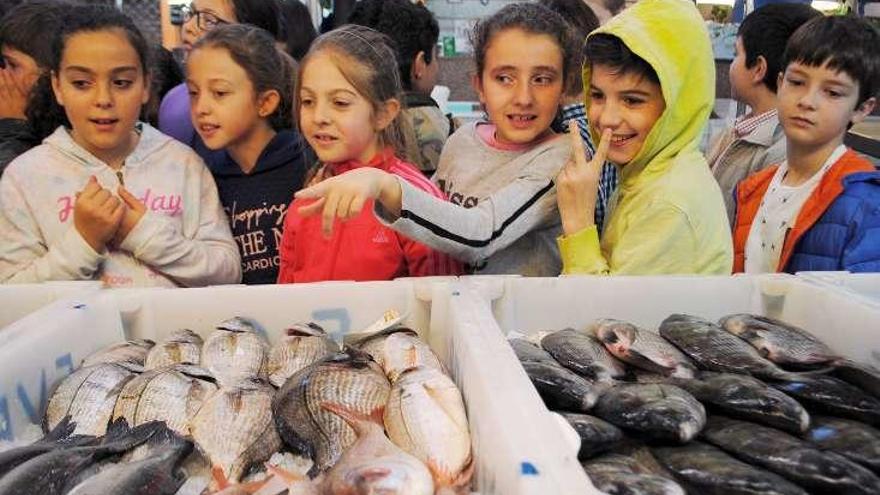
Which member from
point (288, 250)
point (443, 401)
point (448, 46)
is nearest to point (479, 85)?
point (288, 250)

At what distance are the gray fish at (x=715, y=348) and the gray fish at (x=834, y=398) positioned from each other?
0.18 feet

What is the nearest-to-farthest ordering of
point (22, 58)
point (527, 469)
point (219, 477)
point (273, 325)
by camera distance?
point (527, 469)
point (219, 477)
point (273, 325)
point (22, 58)

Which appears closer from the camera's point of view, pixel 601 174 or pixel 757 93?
pixel 601 174

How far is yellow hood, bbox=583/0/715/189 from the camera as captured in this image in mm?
2240

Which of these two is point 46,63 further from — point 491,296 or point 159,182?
point 491,296

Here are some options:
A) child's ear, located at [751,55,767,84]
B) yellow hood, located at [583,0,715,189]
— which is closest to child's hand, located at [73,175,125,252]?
yellow hood, located at [583,0,715,189]

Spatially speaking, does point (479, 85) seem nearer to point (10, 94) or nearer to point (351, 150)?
point (351, 150)

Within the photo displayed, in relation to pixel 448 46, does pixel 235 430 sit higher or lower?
lower

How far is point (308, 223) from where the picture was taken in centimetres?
256

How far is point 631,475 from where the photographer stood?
1.17 m

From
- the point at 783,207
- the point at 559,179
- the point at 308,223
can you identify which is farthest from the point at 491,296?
the point at 783,207

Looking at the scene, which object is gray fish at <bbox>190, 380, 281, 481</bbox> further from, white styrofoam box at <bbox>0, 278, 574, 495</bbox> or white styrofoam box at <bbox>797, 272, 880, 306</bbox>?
white styrofoam box at <bbox>797, 272, 880, 306</bbox>

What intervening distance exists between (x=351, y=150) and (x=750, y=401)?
1.58 m

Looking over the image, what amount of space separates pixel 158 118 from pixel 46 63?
0.65m
